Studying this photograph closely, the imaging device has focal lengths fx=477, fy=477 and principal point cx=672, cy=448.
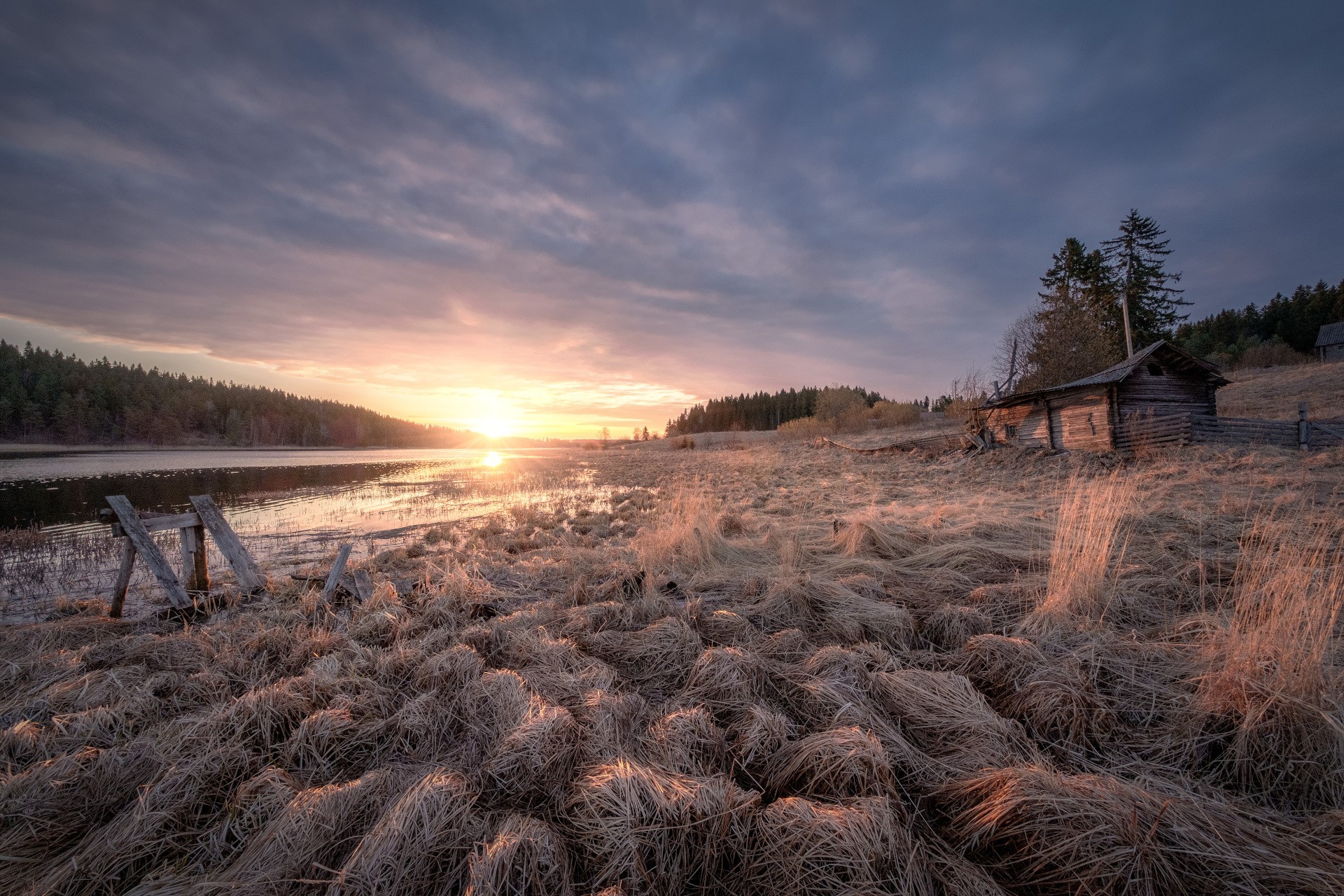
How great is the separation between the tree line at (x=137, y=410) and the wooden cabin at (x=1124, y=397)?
363ft

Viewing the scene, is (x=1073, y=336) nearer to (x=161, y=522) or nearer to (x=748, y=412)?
(x=161, y=522)

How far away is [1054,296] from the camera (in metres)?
37.5

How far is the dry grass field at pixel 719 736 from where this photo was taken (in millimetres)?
1954

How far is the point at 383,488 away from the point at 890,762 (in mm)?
24761

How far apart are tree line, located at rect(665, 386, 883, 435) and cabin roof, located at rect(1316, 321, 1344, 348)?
4953 cm

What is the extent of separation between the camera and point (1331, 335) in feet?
153

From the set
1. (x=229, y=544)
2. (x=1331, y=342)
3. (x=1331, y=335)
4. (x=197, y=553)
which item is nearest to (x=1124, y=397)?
(x=229, y=544)

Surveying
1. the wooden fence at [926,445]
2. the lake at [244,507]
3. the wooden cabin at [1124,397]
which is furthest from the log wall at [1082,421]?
the lake at [244,507]

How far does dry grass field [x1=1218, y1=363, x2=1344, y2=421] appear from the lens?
22297mm

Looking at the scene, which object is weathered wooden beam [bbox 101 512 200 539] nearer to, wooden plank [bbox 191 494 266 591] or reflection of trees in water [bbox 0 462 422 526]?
wooden plank [bbox 191 494 266 591]

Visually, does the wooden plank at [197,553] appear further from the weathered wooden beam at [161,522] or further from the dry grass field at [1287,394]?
the dry grass field at [1287,394]

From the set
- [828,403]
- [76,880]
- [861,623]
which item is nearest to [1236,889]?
[861,623]

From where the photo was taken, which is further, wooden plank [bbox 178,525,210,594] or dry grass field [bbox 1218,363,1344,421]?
dry grass field [bbox 1218,363,1344,421]

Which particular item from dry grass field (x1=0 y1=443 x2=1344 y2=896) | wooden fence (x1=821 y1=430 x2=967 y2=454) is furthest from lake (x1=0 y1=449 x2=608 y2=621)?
wooden fence (x1=821 y1=430 x2=967 y2=454)
